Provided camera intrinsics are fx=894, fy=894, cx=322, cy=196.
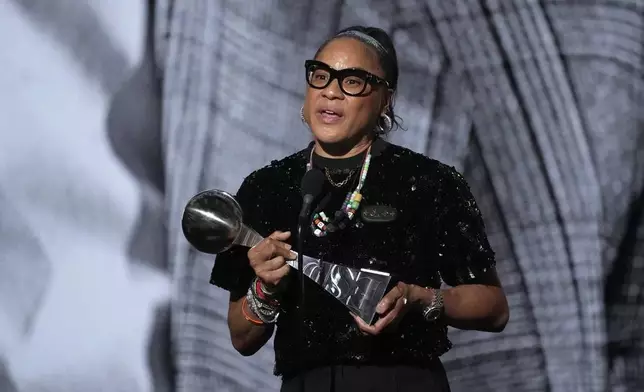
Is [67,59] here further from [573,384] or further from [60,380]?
[573,384]

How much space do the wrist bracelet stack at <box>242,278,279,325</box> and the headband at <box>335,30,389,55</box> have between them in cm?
46

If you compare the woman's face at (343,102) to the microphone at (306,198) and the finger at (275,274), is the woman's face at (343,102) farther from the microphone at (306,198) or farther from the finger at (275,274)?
the finger at (275,274)

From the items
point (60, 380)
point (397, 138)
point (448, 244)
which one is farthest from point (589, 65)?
point (60, 380)

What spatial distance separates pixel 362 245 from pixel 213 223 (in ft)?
0.86

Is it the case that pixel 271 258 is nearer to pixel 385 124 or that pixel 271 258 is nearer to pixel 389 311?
pixel 389 311

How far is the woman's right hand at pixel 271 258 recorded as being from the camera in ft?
4.48

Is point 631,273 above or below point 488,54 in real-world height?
below

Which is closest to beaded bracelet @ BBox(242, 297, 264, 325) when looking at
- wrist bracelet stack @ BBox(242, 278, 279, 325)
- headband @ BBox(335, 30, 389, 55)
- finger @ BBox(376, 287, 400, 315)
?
wrist bracelet stack @ BBox(242, 278, 279, 325)

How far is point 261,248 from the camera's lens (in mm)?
1366

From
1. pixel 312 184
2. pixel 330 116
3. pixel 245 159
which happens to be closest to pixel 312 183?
pixel 312 184

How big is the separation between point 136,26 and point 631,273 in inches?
62.5

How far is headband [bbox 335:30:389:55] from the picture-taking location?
1.58 m

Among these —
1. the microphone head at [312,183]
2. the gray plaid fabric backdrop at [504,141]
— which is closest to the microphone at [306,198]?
the microphone head at [312,183]

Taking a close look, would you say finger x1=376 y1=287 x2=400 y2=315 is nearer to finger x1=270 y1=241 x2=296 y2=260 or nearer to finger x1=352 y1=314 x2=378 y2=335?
finger x1=352 y1=314 x2=378 y2=335
